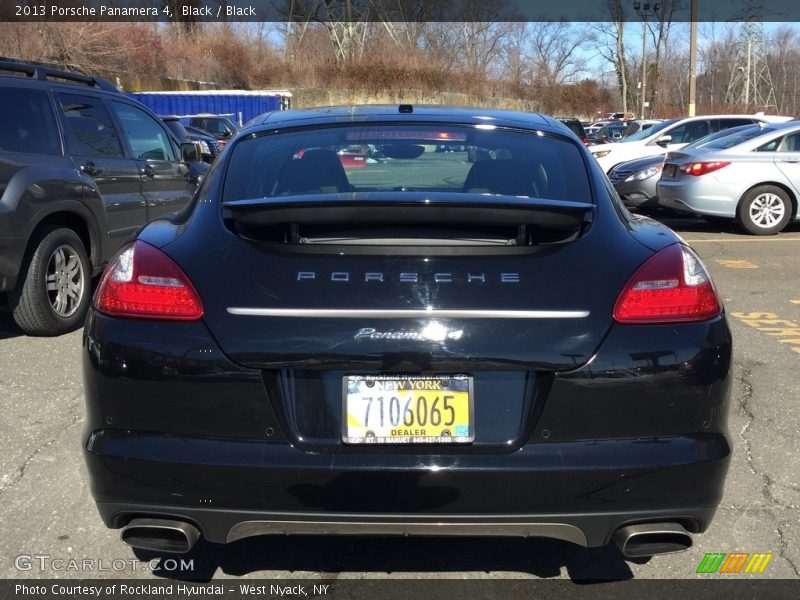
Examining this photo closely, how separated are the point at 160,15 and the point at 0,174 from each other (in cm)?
4160

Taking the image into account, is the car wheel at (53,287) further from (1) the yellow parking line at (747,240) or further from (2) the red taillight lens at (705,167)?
(2) the red taillight lens at (705,167)

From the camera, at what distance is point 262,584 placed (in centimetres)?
277

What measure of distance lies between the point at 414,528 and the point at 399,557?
27.9 inches

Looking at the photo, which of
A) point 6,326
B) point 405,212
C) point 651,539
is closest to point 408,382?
point 405,212

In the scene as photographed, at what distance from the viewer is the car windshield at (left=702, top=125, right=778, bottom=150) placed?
1127 cm

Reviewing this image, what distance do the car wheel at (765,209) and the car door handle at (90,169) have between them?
8523mm

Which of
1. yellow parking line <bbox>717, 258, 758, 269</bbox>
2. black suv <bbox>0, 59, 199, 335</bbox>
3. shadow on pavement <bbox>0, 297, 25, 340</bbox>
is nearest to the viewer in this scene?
black suv <bbox>0, 59, 199, 335</bbox>

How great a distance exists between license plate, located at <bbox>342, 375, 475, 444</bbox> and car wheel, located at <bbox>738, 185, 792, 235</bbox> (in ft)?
32.7

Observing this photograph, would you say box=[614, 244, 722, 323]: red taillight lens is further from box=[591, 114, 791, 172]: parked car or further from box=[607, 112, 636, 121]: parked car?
box=[607, 112, 636, 121]: parked car

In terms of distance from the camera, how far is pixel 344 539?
10.0 feet

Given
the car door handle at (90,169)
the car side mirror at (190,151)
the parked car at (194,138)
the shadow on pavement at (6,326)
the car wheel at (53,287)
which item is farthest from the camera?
the parked car at (194,138)

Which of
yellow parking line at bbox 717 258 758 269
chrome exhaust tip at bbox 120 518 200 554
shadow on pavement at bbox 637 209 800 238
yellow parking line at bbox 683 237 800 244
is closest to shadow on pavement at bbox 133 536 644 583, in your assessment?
chrome exhaust tip at bbox 120 518 200 554

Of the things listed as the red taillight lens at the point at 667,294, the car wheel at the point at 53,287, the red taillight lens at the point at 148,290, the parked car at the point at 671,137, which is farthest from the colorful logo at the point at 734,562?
the parked car at the point at 671,137

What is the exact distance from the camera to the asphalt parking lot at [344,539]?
286 cm
